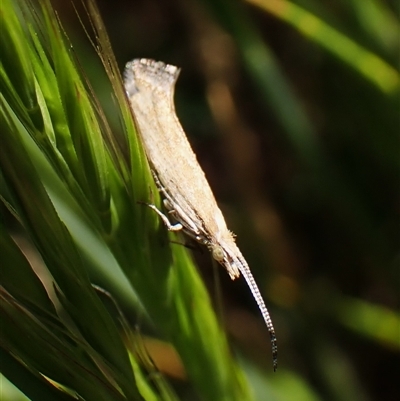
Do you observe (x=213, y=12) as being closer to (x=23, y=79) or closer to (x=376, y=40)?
(x=376, y=40)

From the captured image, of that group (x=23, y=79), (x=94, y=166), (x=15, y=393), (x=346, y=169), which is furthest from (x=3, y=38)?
(x=346, y=169)

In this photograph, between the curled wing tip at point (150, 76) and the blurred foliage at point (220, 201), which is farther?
the curled wing tip at point (150, 76)

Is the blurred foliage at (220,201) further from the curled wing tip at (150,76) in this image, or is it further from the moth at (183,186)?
the curled wing tip at (150,76)

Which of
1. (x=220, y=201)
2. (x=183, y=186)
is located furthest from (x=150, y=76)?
(x=220, y=201)

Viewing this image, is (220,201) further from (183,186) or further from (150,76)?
(183,186)

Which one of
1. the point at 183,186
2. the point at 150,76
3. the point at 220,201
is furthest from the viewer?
the point at 220,201

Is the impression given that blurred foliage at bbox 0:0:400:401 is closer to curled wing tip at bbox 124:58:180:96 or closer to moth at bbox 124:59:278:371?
moth at bbox 124:59:278:371

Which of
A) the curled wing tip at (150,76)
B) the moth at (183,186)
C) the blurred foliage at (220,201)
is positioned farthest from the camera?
the curled wing tip at (150,76)

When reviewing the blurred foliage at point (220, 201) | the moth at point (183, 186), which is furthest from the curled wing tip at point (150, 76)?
the blurred foliage at point (220, 201)
